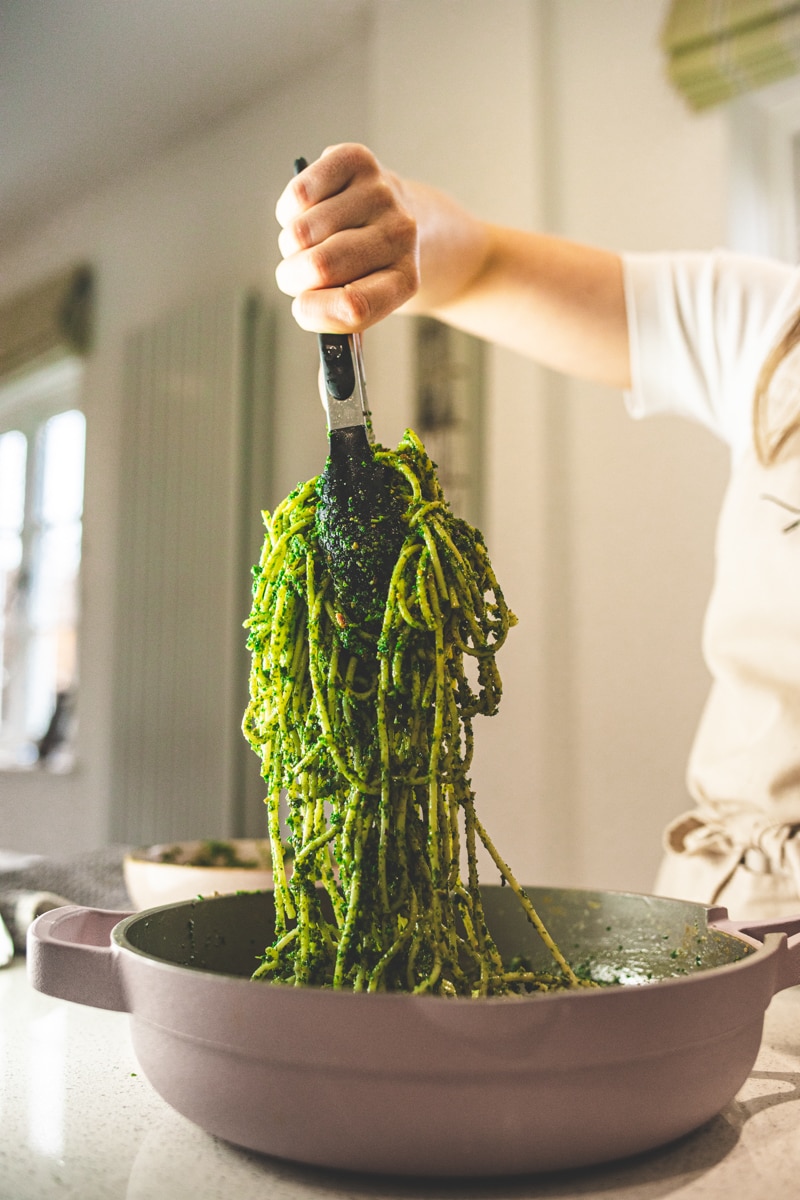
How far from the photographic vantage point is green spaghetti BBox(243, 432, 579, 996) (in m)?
0.53

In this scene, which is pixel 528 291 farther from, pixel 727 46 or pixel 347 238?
pixel 727 46

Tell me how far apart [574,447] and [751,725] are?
145cm

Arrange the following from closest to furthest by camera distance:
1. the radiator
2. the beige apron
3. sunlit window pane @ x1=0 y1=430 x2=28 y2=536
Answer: the beige apron → the radiator → sunlit window pane @ x1=0 y1=430 x2=28 y2=536

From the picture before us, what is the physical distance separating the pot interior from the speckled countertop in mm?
78

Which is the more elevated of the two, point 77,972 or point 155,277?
point 155,277

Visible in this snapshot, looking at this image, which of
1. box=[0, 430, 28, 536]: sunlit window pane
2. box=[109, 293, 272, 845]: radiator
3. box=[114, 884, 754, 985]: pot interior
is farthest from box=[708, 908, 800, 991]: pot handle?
box=[0, 430, 28, 536]: sunlit window pane

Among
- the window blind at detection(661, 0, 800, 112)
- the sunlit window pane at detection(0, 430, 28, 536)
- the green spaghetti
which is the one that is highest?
the window blind at detection(661, 0, 800, 112)

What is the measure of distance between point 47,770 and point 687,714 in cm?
253

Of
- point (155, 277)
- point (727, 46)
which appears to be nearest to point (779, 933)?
point (727, 46)

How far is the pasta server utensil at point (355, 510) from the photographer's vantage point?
547 mm

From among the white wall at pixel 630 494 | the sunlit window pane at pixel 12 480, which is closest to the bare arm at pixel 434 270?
the white wall at pixel 630 494

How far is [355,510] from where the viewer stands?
1.81ft

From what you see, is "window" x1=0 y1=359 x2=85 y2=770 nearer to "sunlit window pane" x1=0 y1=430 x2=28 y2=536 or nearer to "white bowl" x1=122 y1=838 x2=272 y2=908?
"sunlit window pane" x1=0 y1=430 x2=28 y2=536

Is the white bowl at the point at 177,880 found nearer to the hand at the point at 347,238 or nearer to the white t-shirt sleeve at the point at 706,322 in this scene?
the hand at the point at 347,238
